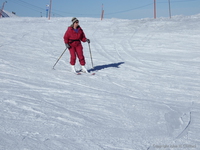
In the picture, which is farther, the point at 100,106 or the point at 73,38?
the point at 73,38

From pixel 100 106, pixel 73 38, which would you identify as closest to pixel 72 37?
pixel 73 38

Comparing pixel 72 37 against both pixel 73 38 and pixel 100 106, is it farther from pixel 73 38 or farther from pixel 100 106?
pixel 100 106

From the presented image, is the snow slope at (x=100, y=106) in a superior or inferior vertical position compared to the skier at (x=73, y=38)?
inferior

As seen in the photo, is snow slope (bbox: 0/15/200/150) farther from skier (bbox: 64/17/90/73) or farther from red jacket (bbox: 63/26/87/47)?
red jacket (bbox: 63/26/87/47)

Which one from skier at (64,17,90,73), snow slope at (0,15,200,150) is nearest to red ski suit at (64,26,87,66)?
skier at (64,17,90,73)

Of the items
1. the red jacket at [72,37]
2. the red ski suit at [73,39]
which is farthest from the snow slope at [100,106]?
the red jacket at [72,37]

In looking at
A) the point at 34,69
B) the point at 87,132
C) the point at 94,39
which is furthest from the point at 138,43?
the point at 87,132

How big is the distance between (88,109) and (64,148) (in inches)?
62.1

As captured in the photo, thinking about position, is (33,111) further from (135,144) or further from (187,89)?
(187,89)

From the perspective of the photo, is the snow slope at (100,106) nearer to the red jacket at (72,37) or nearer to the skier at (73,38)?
the skier at (73,38)

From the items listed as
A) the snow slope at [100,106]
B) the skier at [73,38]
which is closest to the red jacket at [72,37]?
the skier at [73,38]

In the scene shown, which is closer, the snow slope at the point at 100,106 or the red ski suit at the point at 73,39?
the snow slope at the point at 100,106

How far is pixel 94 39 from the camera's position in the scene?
57.7 feet

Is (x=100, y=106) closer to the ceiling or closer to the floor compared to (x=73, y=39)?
closer to the floor
